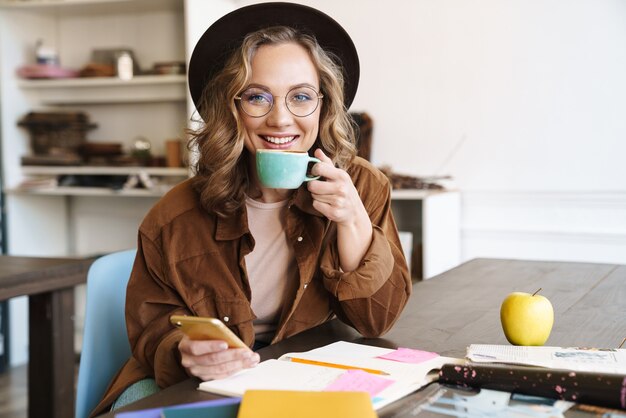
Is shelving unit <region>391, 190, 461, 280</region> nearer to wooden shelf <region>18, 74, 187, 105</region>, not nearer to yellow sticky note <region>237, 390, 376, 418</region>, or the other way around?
wooden shelf <region>18, 74, 187, 105</region>

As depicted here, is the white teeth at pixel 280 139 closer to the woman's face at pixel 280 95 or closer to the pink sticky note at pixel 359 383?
the woman's face at pixel 280 95

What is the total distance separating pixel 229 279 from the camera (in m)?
1.52

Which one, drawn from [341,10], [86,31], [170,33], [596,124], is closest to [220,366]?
[596,124]

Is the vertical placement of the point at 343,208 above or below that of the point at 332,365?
above

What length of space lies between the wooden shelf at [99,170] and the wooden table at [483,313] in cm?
222

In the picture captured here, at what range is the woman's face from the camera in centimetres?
155

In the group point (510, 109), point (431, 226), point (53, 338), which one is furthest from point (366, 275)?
point (510, 109)

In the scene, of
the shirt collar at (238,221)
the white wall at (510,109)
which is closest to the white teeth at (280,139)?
the shirt collar at (238,221)

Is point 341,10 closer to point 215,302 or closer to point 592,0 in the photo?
point 592,0

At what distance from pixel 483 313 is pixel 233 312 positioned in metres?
0.54

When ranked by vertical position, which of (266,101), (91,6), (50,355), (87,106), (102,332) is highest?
(91,6)

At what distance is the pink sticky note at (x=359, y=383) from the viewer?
3.31ft

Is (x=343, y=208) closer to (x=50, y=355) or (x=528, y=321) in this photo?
(x=528, y=321)

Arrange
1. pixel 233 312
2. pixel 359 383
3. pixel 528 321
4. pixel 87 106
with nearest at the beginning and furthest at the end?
pixel 359 383 < pixel 528 321 < pixel 233 312 < pixel 87 106
